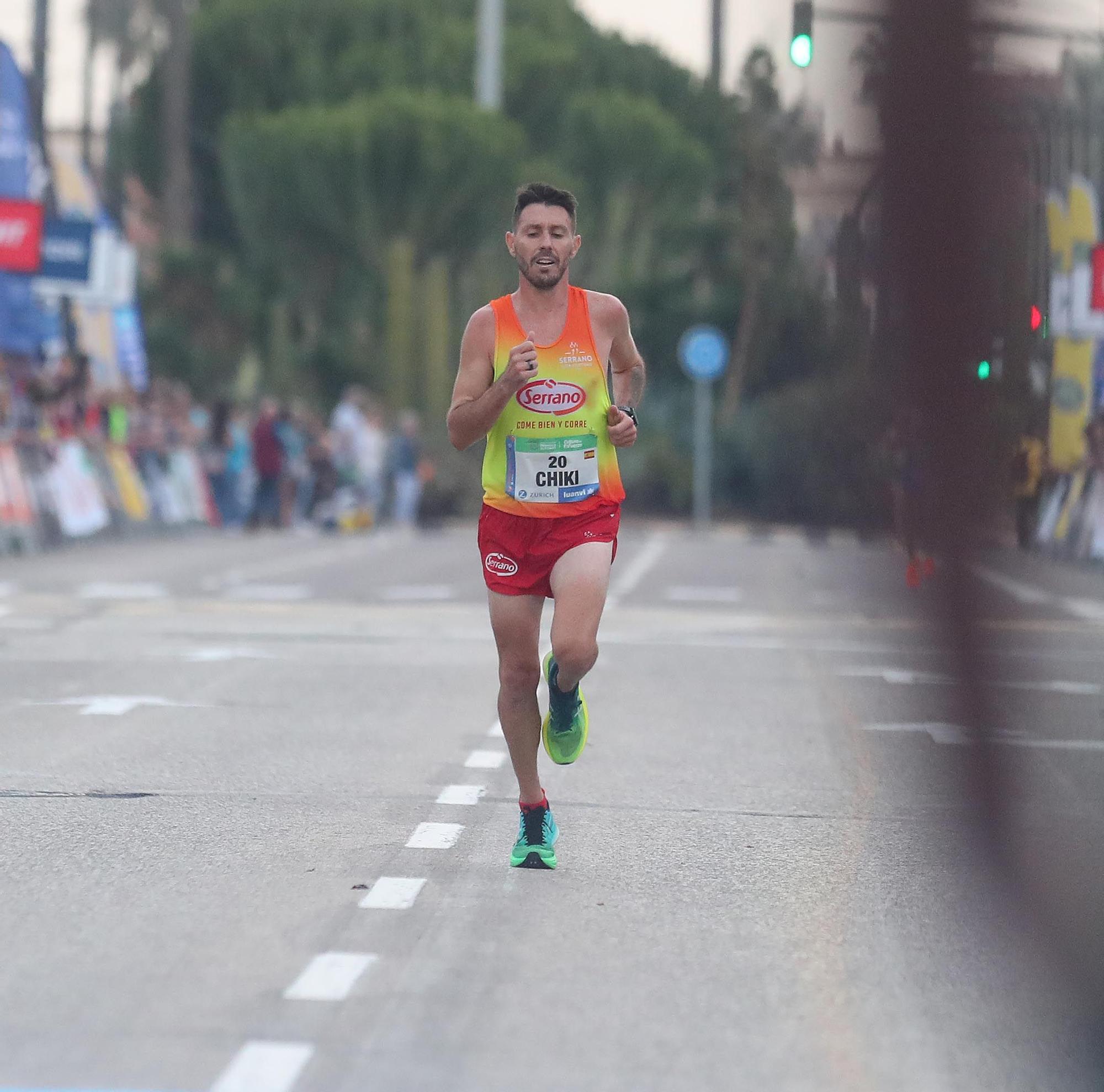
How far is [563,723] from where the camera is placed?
6941 mm

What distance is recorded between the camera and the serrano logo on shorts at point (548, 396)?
22.0 ft

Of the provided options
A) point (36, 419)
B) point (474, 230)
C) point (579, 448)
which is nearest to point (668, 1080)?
point (579, 448)

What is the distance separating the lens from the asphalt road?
4.68 metres

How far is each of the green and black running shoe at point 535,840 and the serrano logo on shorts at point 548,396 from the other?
1.11 m

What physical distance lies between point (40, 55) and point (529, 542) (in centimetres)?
3263

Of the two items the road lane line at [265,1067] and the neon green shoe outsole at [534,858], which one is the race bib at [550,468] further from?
the road lane line at [265,1067]

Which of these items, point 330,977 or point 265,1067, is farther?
point 330,977

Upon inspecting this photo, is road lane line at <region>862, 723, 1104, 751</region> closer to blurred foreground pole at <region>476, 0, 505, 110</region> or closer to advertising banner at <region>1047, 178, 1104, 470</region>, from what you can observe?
advertising banner at <region>1047, 178, 1104, 470</region>

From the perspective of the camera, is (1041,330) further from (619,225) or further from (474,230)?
(619,225)

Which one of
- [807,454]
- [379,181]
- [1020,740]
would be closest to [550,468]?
[1020,740]

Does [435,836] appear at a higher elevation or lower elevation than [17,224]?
lower

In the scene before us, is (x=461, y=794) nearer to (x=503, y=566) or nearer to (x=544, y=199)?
(x=503, y=566)

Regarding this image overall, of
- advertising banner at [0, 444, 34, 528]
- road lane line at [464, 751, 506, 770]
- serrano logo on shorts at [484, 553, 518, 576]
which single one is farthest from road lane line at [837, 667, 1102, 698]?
advertising banner at [0, 444, 34, 528]

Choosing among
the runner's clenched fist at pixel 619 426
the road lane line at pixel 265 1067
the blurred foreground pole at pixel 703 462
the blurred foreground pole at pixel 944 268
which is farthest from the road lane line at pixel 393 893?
the blurred foreground pole at pixel 703 462
